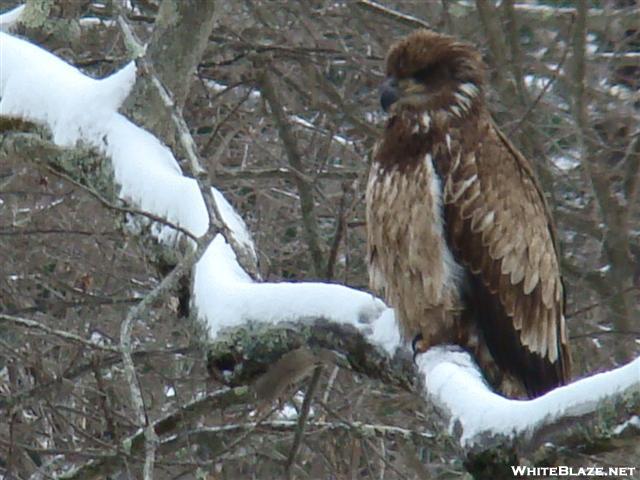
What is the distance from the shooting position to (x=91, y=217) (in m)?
8.30

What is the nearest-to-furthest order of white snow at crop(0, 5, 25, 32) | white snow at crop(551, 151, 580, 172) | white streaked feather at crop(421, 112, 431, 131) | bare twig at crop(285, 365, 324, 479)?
white streaked feather at crop(421, 112, 431, 131) → bare twig at crop(285, 365, 324, 479) → white snow at crop(0, 5, 25, 32) → white snow at crop(551, 151, 580, 172)

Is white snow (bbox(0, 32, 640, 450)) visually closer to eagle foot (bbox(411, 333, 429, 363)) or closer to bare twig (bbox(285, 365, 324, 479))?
eagle foot (bbox(411, 333, 429, 363))

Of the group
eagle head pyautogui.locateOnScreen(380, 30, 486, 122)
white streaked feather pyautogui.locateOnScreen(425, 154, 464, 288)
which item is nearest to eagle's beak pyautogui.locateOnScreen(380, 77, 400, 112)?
eagle head pyautogui.locateOnScreen(380, 30, 486, 122)

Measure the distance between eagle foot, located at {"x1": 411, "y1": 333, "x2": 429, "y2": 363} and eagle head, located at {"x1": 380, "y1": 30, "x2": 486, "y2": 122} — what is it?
1.00 m

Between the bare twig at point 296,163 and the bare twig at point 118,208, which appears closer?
the bare twig at point 118,208

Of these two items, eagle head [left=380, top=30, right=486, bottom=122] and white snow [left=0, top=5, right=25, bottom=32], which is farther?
white snow [left=0, top=5, right=25, bottom=32]

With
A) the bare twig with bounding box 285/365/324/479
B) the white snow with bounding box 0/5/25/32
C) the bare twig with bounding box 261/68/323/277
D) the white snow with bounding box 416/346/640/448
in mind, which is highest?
the white snow with bounding box 0/5/25/32

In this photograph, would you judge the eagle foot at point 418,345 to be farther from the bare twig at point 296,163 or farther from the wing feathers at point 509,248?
the bare twig at point 296,163

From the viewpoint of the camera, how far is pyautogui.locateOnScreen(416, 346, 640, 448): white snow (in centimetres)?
324

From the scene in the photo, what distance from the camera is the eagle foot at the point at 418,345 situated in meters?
4.35

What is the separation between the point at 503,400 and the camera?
11.5ft

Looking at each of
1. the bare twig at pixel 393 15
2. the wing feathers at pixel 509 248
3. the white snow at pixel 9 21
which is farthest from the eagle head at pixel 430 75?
the bare twig at pixel 393 15

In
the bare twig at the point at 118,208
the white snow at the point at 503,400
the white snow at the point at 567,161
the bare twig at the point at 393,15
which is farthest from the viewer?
the white snow at the point at 567,161

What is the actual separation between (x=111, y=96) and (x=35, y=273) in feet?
9.63
